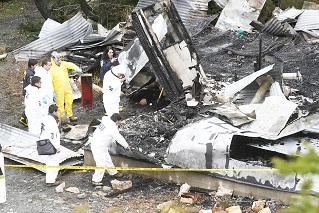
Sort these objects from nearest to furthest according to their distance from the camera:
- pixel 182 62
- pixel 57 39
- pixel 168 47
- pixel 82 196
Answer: pixel 82 196, pixel 168 47, pixel 182 62, pixel 57 39

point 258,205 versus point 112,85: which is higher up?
point 112,85

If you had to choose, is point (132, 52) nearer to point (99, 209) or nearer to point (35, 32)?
point (99, 209)

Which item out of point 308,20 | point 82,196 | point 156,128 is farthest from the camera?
point 308,20

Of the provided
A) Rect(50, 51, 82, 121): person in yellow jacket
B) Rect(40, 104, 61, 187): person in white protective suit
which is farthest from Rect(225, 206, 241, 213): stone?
Rect(50, 51, 82, 121): person in yellow jacket

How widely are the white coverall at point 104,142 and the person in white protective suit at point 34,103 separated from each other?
194 centimetres

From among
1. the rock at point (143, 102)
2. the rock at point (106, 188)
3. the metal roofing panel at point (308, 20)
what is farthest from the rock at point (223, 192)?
the metal roofing panel at point (308, 20)

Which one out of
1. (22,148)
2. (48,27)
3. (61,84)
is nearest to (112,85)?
(61,84)

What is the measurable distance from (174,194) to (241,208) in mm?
1069

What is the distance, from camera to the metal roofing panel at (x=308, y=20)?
15897mm

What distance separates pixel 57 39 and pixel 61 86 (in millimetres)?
4692

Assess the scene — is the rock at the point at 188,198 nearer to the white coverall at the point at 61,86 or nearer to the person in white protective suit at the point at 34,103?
the person in white protective suit at the point at 34,103

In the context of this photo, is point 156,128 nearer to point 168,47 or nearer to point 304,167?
point 168,47

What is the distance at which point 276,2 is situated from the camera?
60.6 feet

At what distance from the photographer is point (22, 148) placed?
11.0 m
